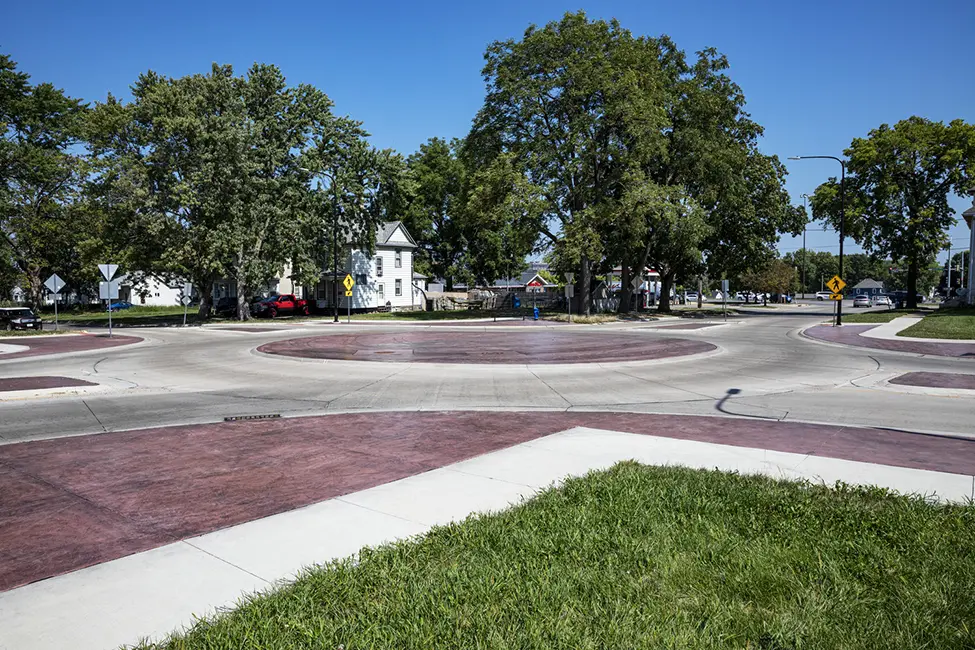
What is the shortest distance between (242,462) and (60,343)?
25.4 meters

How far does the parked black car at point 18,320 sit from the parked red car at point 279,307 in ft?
52.5

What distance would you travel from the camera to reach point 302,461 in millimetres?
7633

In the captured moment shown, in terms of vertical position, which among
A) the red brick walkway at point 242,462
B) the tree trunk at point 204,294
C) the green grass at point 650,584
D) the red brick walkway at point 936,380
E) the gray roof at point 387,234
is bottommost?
the red brick walkway at point 936,380

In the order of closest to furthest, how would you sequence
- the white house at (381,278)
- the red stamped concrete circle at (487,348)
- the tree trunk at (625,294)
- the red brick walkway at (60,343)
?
the red stamped concrete circle at (487,348), the red brick walkway at (60,343), the tree trunk at (625,294), the white house at (381,278)

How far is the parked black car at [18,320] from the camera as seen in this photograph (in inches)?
1427

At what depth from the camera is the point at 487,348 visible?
2272 centimetres

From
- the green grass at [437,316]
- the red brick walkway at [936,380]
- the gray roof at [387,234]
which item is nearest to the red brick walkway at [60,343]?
the green grass at [437,316]

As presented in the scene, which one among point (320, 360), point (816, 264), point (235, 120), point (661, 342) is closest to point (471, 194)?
point (235, 120)

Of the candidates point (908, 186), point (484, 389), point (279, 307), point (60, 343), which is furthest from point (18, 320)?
point (908, 186)

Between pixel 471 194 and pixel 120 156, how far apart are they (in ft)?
79.7

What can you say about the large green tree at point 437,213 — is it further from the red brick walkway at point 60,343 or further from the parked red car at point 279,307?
the red brick walkway at point 60,343

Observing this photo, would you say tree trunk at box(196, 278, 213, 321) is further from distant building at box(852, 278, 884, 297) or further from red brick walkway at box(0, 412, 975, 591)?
distant building at box(852, 278, 884, 297)

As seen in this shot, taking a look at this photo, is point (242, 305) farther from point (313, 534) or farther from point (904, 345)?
point (313, 534)

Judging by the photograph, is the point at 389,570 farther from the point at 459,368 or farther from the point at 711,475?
the point at 459,368
